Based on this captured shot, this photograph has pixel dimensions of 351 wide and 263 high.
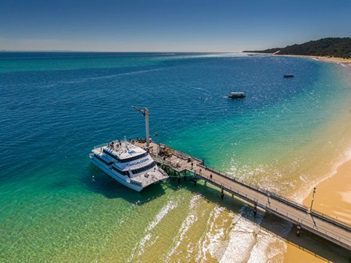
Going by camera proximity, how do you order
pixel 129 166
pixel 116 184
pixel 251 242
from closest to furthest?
1. pixel 251 242
2. pixel 129 166
3. pixel 116 184

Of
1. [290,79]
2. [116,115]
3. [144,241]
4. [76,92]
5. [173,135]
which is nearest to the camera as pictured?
[144,241]

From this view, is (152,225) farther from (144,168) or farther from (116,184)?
(116,184)

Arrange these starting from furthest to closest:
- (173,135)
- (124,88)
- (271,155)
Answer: (124,88) < (173,135) < (271,155)

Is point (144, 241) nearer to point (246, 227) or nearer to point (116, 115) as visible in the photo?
point (246, 227)

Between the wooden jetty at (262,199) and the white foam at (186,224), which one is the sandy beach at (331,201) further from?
the white foam at (186,224)

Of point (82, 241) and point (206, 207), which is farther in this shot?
point (206, 207)

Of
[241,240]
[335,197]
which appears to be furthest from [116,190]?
[335,197]

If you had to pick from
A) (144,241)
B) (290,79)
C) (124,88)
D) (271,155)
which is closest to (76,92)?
(124,88)

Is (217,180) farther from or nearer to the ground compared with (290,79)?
farther from the ground
